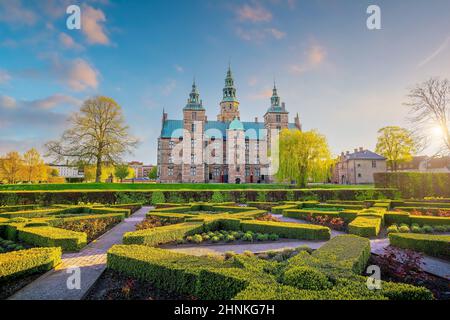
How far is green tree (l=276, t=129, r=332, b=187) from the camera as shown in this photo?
107 feet

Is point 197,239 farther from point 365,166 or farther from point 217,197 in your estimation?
point 365,166

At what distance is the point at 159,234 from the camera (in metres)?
8.35

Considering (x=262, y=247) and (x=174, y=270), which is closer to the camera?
(x=174, y=270)

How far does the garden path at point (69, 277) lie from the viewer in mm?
4664

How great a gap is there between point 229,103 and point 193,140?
1390cm

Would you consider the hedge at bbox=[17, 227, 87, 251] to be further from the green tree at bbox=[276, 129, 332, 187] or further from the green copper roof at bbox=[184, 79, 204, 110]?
the green copper roof at bbox=[184, 79, 204, 110]

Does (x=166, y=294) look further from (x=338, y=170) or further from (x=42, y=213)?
(x=338, y=170)

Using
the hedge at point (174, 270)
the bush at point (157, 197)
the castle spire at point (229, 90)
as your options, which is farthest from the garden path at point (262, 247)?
the castle spire at point (229, 90)

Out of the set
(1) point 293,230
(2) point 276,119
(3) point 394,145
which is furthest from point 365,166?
(1) point 293,230

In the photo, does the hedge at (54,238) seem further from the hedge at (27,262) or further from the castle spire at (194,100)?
the castle spire at (194,100)

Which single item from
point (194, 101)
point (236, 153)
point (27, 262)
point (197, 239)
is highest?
point (194, 101)

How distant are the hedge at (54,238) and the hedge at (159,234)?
1323mm

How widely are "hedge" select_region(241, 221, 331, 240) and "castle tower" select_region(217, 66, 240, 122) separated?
171 ft
